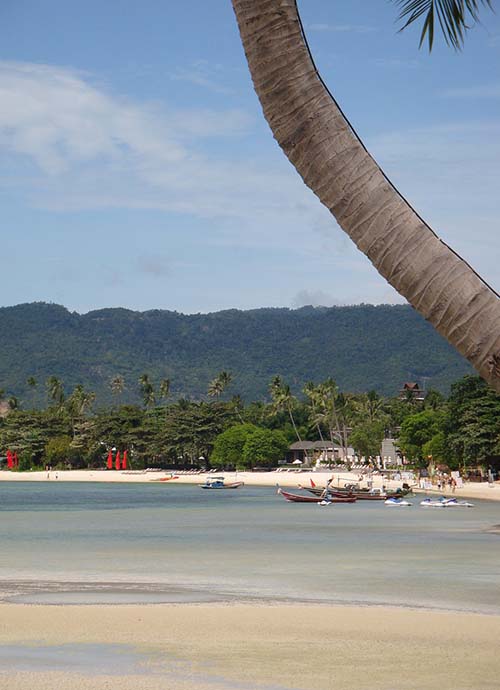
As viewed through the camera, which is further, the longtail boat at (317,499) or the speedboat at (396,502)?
the longtail boat at (317,499)

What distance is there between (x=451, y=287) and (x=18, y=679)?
11.0 metres

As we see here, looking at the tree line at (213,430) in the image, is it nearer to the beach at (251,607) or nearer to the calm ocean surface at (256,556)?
the calm ocean surface at (256,556)

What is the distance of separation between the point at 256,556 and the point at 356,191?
121 ft

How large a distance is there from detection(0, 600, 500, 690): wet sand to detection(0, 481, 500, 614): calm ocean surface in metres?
3.18

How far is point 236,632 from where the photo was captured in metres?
19.5

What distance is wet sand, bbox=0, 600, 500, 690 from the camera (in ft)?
48.5

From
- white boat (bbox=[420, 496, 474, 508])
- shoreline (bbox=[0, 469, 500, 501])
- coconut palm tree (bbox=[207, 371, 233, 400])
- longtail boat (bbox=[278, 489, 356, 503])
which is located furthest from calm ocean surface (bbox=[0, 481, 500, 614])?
coconut palm tree (bbox=[207, 371, 233, 400])

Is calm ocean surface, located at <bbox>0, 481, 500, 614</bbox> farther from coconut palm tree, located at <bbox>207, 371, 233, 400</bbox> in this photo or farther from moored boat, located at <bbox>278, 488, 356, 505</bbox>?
coconut palm tree, located at <bbox>207, 371, 233, 400</bbox>

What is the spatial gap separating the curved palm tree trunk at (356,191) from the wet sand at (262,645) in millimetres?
10093

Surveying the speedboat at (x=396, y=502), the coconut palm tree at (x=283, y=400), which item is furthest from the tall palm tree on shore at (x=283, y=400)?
the speedboat at (x=396, y=502)

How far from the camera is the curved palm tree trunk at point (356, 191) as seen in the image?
215 inches

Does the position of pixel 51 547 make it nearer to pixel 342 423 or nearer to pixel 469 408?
pixel 469 408

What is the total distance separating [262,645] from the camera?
1814 centimetres

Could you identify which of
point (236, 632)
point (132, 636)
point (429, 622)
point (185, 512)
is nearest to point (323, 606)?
point (429, 622)
